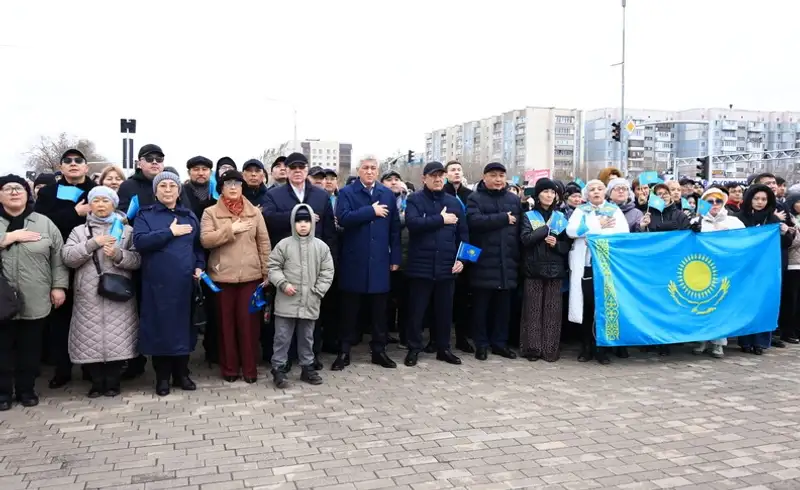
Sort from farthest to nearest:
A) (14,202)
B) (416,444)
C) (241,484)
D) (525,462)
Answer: (14,202), (416,444), (525,462), (241,484)

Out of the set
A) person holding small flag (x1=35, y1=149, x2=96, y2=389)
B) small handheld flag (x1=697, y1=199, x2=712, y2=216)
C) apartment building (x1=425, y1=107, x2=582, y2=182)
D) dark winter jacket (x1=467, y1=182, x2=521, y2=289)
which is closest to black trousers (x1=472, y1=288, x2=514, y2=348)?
dark winter jacket (x1=467, y1=182, x2=521, y2=289)

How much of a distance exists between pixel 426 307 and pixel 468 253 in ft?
2.59

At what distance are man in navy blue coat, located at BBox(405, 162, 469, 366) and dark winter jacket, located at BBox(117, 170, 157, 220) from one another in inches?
106

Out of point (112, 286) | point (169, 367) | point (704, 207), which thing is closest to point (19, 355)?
point (112, 286)

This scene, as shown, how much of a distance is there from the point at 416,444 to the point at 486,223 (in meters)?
3.16

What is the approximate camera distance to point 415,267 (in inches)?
284

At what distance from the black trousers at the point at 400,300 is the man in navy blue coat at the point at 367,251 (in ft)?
2.02

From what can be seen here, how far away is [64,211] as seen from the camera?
635 centimetres

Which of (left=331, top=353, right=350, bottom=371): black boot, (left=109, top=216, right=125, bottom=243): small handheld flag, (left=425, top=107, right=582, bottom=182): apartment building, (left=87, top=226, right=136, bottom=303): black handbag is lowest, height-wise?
(left=331, top=353, right=350, bottom=371): black boot

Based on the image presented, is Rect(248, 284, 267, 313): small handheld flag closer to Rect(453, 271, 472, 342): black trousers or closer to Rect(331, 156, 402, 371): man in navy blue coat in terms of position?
Rect(331, 156, 402, 371): man in navy blue coat

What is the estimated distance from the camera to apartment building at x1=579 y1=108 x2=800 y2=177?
92.9m

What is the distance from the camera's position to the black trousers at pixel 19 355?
18.3ft

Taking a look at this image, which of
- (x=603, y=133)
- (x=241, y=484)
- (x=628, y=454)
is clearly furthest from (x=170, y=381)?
(x=603, y=133)

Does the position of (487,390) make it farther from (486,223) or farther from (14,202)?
(14,202)
